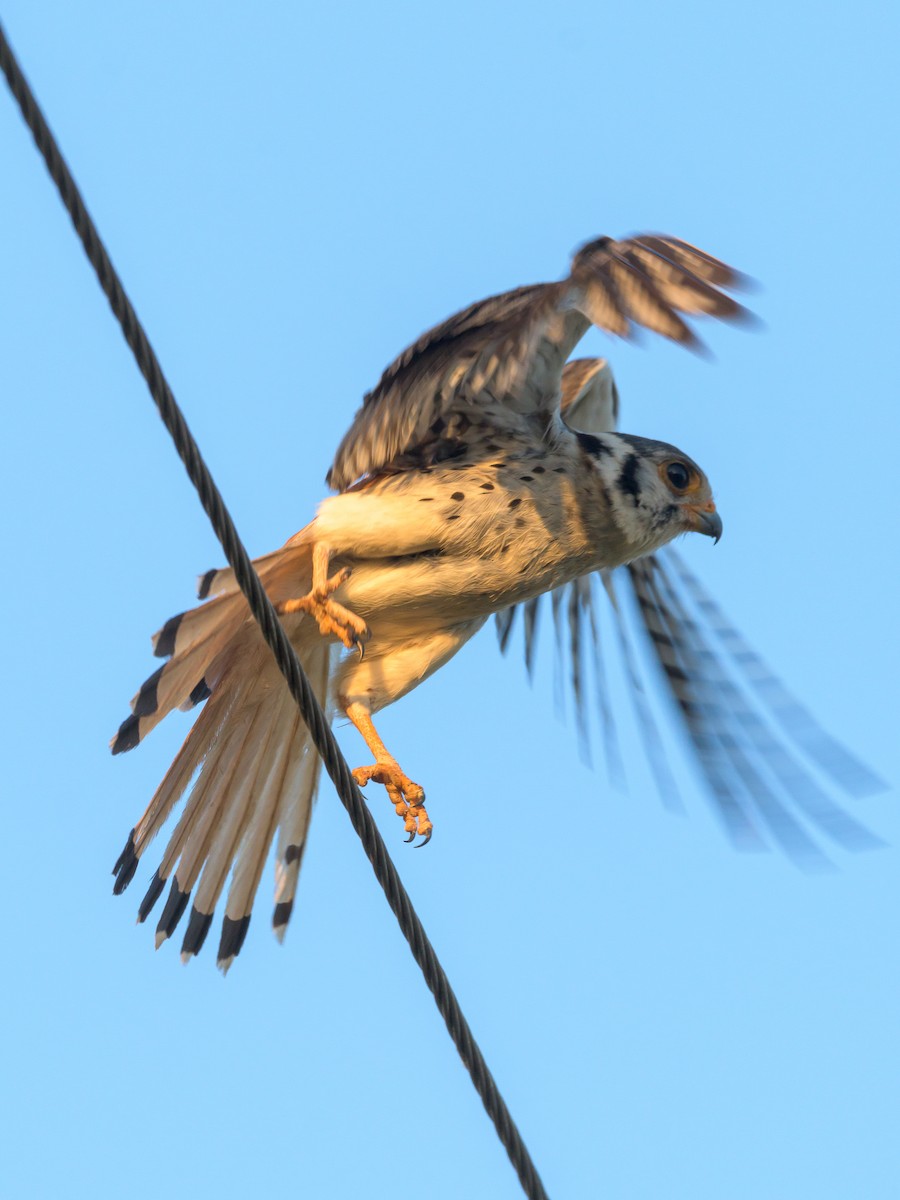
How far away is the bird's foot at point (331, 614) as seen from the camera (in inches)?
171

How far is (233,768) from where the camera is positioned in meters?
4.83

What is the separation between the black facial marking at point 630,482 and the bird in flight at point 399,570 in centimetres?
1

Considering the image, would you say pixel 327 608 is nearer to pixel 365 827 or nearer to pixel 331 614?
pixel 331 614

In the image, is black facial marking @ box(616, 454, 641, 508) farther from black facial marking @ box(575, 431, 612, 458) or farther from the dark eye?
the dark eye

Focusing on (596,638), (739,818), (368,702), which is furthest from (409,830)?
(596,638)

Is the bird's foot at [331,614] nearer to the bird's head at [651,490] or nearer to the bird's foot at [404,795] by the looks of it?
the bird's foot at [404,795]

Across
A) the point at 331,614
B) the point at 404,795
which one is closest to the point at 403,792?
the point at 404,795

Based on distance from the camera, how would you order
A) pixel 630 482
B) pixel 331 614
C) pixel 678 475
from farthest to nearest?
1. pixel 678 475
2. pixel 630 482
3. pixel 331 614

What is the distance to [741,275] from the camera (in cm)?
347

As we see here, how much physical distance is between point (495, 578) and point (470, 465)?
32 centimetres

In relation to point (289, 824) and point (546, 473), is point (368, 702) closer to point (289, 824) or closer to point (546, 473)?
point (289, 824)

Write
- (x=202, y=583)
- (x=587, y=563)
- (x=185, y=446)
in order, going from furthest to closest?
1. (x=587, y=563)
2. (x=202, y=583)
3. (x=185, y=446)

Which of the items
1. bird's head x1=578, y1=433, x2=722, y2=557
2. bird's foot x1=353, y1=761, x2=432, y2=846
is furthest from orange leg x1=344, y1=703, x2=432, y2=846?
bird's head x1=578, y1=433, x2=722, y2=557

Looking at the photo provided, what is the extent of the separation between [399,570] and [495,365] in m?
0.63
